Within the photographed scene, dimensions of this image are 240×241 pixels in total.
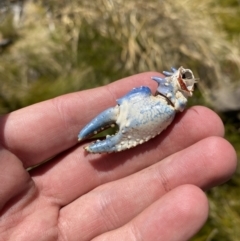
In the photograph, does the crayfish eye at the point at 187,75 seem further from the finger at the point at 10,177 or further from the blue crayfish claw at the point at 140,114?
the finger at the point at 10,177

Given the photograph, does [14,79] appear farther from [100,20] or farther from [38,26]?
[100,20]

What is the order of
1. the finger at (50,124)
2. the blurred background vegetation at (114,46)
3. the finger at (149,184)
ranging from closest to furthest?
the finger at (149,184)
the finger at (50,124)
the blurred background vegetation at (114,46)

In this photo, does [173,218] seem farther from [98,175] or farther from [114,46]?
[114,46]

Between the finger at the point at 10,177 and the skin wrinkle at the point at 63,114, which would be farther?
the skin wrinkle at the point at 63,114

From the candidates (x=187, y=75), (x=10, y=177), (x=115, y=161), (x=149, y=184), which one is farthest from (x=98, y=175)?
(x=187, y=75)

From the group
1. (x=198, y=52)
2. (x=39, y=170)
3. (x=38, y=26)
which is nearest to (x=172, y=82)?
(x=39, y=170)

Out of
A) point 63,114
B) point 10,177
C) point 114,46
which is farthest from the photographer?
point 114,46

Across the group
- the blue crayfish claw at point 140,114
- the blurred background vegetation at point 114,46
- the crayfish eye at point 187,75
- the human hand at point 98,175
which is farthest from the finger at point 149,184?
the blurred background vegetation at point 114,46
